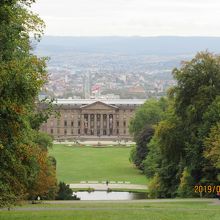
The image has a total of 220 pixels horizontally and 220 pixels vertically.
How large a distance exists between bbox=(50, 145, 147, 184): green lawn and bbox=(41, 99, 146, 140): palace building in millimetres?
31364

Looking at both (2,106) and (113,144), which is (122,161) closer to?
(113,144)

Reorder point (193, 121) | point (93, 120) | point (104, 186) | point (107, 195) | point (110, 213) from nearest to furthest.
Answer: point (110, 213) → point (193, 121) → point (107, 195) → point (104, 186) → point (93, 120)

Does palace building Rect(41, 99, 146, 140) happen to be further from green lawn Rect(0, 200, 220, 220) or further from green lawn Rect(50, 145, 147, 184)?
green lawn Rect(0, 200, 220, 220)

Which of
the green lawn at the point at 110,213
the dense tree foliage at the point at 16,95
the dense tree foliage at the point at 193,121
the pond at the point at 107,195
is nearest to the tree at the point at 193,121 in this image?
the dense tree foliage at the point at 193,121

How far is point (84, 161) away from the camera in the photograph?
75688mm

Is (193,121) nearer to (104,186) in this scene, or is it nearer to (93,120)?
(104,186)

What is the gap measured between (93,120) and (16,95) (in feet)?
365

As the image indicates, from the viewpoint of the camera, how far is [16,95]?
15.7 metres

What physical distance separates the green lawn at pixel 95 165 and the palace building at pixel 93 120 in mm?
31364

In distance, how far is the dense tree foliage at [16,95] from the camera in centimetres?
1558

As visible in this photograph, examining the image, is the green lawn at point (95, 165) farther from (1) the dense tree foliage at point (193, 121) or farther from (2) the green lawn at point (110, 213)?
(2) the green lawn at point (110, 213)

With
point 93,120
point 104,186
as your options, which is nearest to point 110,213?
point 104,186

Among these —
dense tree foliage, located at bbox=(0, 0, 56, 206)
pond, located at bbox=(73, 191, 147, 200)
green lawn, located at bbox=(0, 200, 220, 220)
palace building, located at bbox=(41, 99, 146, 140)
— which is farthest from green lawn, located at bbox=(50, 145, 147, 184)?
dense tree foliage, located at bbox=(0, 0, 56, 206)

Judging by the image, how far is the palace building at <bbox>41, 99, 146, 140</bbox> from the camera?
127 meters
